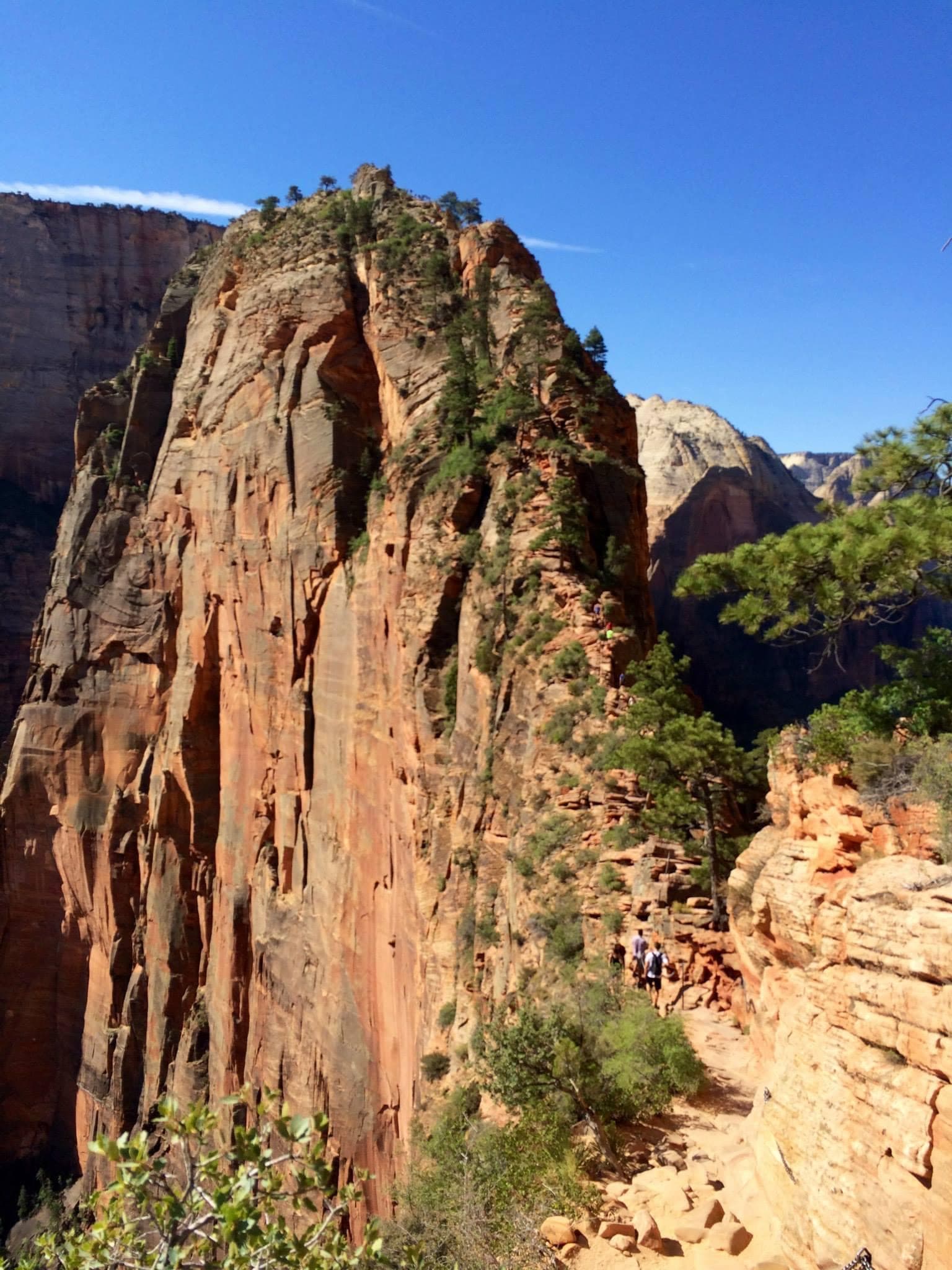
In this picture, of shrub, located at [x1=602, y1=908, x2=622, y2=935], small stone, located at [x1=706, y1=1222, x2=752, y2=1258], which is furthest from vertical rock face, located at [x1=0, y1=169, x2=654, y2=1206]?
small stone, located at [x1=706, y1=1222, x2=752, y2=1258]

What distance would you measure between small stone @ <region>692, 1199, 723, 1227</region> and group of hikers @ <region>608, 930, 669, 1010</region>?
5.66 metres

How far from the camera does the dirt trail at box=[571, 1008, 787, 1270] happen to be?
8.48 m

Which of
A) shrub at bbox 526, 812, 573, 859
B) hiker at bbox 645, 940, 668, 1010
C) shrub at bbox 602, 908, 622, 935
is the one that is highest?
shrub at bbox 526, 812, 573, 859

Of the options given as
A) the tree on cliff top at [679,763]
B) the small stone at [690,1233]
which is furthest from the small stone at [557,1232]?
the tree on cliff top at [679,763]

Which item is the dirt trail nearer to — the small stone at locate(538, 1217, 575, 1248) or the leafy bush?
the small stone at locate(538, 1217, 575, 1248)

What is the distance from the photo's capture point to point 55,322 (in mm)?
86312

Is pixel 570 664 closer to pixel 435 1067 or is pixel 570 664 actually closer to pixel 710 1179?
pixel 435 1067

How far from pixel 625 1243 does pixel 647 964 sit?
21.3 ft

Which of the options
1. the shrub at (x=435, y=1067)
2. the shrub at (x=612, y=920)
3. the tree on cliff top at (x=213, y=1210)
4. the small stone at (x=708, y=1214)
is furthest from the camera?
the shrub at (x=435, y=1067)

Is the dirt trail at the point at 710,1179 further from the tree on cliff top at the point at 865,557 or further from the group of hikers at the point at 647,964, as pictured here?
the tree on cliff top at the point at 865,557

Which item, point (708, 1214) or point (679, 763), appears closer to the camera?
point (708, 1214)

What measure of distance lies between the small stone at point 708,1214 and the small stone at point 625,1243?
0.64 metres

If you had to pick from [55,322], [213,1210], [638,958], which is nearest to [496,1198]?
[638,958]

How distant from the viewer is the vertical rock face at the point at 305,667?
24.7 m
